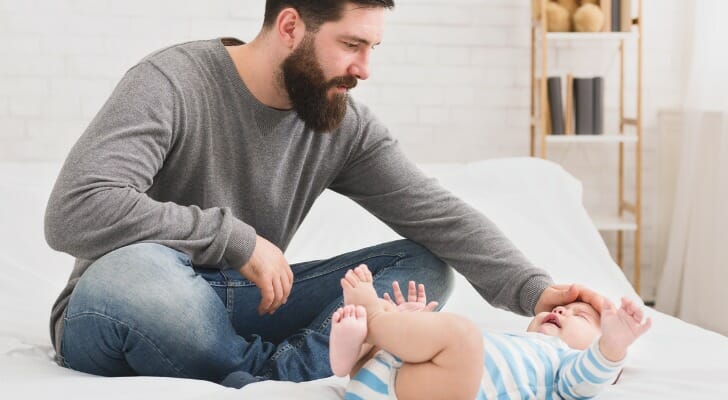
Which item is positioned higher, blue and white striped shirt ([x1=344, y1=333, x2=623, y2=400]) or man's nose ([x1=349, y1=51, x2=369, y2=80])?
man's nose ([x1=349, y1=51, x2=369, y2=80])

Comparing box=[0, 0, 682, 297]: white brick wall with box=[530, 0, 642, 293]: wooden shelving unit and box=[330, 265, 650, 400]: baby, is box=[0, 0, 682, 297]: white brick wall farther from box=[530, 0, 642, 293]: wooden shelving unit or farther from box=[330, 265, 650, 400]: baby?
box=[330, 265, 650, 400]: baby

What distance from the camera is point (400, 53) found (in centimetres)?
332

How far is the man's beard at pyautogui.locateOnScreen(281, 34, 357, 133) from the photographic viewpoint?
1606 millimetres

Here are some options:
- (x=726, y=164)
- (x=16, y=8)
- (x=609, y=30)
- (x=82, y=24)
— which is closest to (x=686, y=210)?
(x=726, y=164)

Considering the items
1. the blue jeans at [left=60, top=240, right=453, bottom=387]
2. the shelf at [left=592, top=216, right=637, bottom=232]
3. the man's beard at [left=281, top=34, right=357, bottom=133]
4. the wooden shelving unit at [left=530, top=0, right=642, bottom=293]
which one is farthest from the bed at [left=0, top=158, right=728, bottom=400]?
the shelf at [left=592, top=216, right=637, bottom=232]

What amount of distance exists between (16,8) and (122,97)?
1.92 metres

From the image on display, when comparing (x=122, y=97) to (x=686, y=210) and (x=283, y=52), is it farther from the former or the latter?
(x=686, y=210)

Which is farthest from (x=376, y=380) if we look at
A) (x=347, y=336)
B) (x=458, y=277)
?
(x=458, y=277)

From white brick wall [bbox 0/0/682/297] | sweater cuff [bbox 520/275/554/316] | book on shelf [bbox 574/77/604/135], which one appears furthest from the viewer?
book on shelf [bbox 574/77/604/135]

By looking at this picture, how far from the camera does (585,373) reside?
1162 mm

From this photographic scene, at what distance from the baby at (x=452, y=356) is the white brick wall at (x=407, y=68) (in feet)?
7.00

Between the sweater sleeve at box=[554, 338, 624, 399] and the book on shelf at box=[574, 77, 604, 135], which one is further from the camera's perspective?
the book on shelf at box=[574, 77, 604, 135]

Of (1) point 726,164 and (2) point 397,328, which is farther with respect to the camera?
(1) point 726,164

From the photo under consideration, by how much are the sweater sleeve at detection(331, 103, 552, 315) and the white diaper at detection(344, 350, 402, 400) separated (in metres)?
0.48
